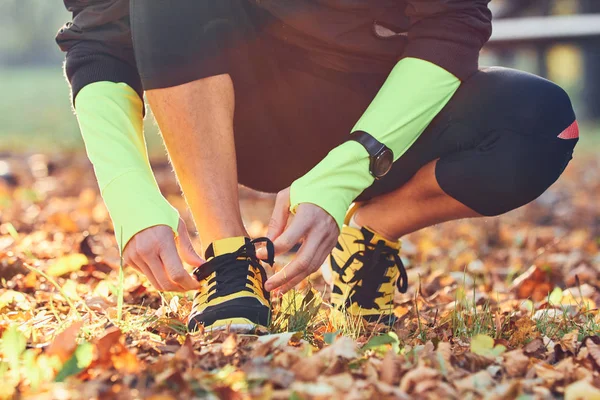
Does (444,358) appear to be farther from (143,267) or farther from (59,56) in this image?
Result: (59,56)

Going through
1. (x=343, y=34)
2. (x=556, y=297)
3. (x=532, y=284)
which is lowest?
(x=532, y=284)

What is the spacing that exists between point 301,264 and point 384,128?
363 millimetres

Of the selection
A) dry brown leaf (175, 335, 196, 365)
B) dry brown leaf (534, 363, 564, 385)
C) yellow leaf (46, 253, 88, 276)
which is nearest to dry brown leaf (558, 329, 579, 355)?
dry brown leaf (534, 363, 564, 385)

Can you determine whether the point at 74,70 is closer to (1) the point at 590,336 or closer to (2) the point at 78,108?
(2) the point at 78,108

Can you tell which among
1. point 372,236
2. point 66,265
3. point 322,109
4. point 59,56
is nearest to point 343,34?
point 322,109

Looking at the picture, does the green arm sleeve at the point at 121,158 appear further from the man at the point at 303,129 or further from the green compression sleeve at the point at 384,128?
the green compression sleeve at the point at 384,128

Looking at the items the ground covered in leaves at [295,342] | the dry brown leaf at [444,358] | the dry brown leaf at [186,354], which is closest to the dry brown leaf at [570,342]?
the ground covered in leaves at [295,342]

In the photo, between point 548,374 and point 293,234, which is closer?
point 548,374

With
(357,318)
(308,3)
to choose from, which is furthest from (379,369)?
(308,3)

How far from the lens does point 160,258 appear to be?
55.9 inches

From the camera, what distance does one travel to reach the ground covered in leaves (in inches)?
44.0

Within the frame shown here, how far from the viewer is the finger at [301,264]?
4.49ft

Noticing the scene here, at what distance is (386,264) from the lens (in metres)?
1.86

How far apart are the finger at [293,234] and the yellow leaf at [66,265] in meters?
1.03
